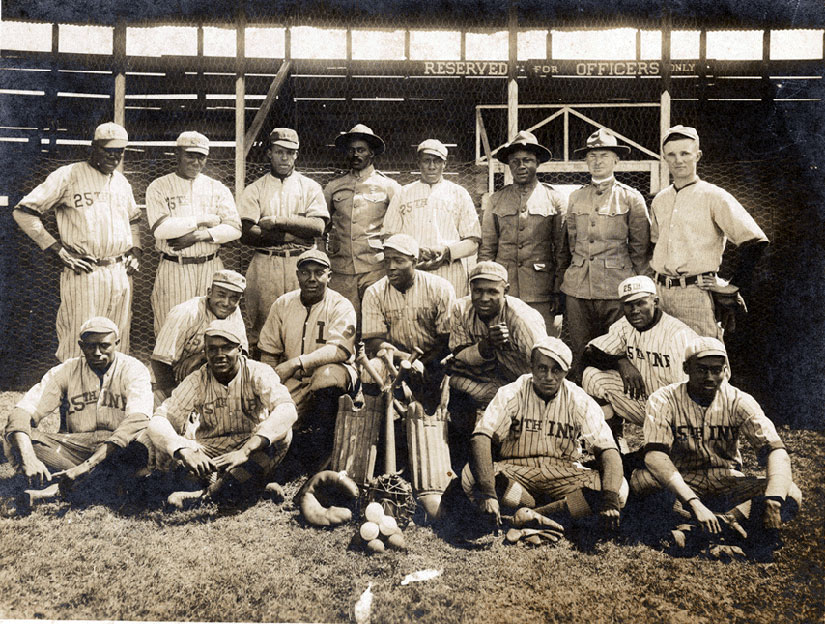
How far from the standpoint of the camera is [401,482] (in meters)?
3.97

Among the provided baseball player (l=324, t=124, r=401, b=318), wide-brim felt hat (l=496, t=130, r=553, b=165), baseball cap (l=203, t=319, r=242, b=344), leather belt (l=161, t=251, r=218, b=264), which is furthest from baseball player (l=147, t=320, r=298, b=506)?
wide-brim felt hat (l=496, t=130, r=553, b=165)

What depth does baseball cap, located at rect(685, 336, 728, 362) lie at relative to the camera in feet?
13.1

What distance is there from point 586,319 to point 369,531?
1911mm

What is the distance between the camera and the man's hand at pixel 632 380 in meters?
4.28

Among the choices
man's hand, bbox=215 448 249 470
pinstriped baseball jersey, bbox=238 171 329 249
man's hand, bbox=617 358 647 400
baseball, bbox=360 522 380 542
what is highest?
pinstriped baseball jersey, bbox=238 171 329 249

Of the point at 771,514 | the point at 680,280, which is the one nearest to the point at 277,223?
the point at 680,280

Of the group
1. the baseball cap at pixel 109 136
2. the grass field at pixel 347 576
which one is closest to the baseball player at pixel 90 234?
the baseball cap at pixel 109 136

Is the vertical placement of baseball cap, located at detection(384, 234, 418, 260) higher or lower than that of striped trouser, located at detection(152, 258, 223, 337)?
higher

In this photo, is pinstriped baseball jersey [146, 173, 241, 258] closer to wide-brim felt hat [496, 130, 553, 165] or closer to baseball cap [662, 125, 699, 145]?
wide-brim felt hat [496, 130, 553, 165]

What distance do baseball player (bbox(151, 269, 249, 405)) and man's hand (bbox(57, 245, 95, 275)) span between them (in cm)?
72

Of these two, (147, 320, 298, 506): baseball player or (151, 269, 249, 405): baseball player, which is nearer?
(147, 320, 298, 506): baseball player

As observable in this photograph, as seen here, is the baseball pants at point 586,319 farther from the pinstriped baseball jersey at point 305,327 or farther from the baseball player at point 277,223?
the baseball player at point 277,223

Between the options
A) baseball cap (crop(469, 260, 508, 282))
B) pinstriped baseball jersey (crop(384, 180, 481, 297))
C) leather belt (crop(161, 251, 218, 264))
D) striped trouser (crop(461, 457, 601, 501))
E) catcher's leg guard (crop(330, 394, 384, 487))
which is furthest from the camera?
pinstriped baseball jersey (crop(384, 180, 481, 297))

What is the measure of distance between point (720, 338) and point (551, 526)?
160 cm
